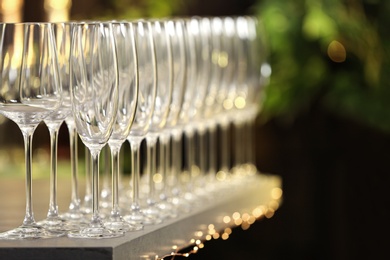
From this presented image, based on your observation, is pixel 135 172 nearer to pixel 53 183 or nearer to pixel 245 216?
pixel 53 183

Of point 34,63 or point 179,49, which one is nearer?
point 34,63

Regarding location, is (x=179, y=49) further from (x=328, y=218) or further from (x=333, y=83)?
(x=328, y=218)

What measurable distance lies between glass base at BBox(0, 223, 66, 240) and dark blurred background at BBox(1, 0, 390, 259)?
3.75 meters

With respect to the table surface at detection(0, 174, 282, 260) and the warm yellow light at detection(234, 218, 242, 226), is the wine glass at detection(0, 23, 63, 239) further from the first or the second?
the warm yellow light at detection(234, 218, 242, 226)

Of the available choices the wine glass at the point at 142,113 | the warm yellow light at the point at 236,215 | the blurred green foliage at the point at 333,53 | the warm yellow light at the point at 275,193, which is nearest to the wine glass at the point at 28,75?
the wine glass at the point at 142,113

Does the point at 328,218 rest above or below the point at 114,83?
below

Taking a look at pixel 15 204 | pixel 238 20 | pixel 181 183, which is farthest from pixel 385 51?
pixel 15 204

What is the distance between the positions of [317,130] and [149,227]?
441cm

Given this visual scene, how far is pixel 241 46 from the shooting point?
384 cm

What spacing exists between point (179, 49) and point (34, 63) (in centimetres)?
76

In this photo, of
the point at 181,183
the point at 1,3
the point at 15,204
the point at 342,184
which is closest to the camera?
the point at 15,204

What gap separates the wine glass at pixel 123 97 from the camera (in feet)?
8.50

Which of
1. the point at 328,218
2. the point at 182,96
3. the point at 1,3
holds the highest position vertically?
the point at 1,3

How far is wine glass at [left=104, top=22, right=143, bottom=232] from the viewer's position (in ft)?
8.50
